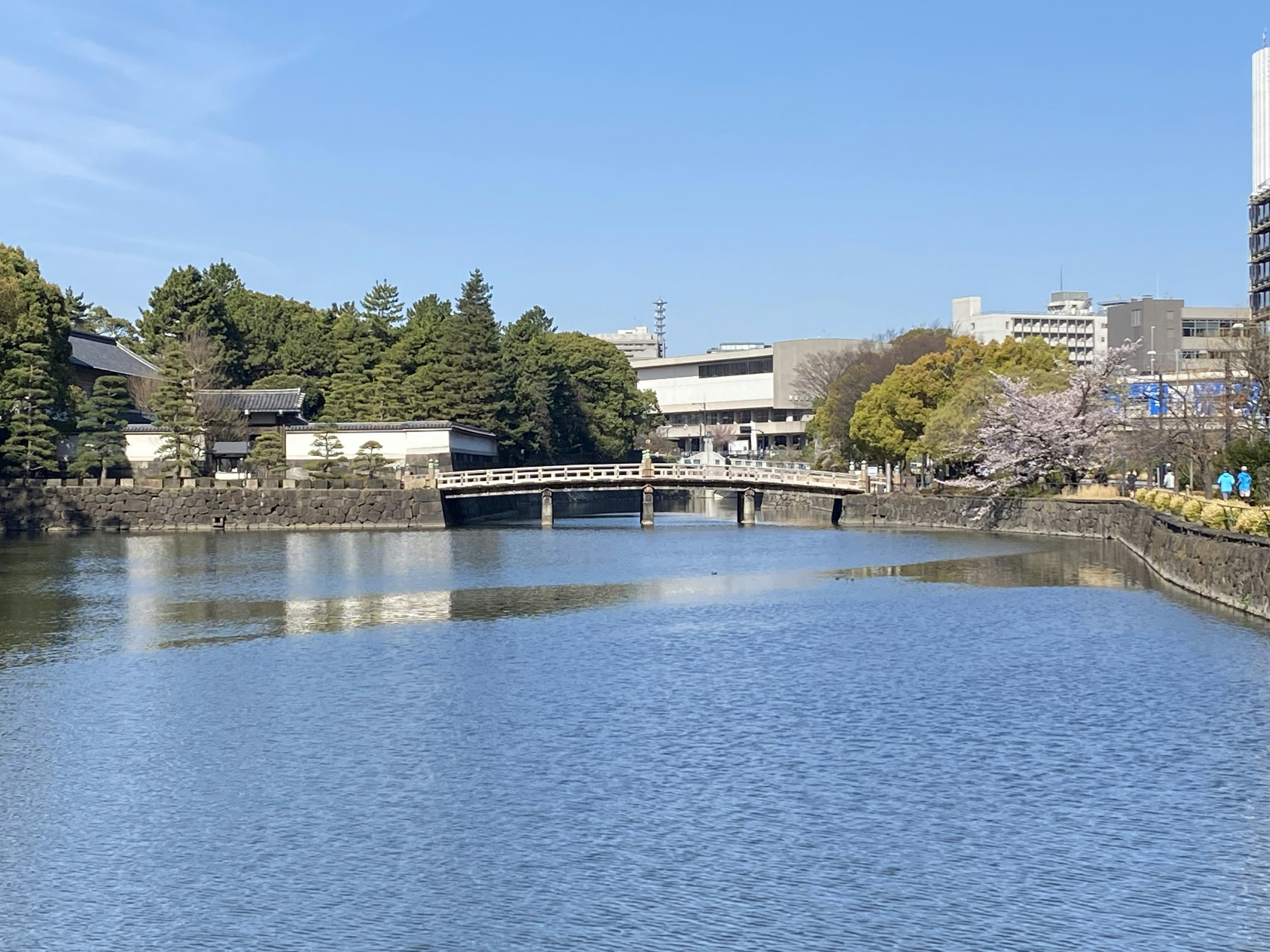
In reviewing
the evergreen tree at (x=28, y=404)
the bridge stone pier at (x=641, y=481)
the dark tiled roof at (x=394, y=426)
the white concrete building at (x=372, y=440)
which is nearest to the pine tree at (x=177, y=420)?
the white concrete building at (x=372, y=440)

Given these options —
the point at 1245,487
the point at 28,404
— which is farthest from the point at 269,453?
the point at 1245,487

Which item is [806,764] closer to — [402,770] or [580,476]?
[402,770]

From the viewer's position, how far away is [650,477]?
65.1 m

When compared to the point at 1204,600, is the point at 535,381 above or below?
above

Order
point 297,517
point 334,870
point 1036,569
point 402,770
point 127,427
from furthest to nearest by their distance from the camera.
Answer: point 127,427
point 297,517
point 1036,569
point 402,770
point 334,870

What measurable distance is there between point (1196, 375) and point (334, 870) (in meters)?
68.7

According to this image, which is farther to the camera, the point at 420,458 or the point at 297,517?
the point at 420,458

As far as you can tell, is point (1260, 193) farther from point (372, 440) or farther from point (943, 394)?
point (372, 440)

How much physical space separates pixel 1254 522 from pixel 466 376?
5503cm

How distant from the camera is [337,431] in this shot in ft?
231

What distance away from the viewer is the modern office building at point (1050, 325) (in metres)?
165

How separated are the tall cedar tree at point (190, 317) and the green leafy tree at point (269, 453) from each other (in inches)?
552

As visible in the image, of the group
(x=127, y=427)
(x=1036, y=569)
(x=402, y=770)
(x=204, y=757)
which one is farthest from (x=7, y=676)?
(x=127, y=427)

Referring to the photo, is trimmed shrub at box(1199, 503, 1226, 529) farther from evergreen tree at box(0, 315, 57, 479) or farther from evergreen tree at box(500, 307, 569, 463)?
evergreen tree at box(500, 307, 569, 463)
